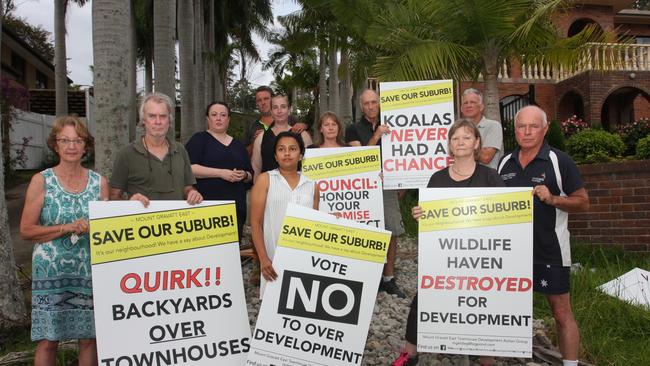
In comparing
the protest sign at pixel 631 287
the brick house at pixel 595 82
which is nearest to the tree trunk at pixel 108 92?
the protest sign at pixel 631 287

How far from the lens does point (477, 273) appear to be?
3.56 metres

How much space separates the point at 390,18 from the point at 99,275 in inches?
306

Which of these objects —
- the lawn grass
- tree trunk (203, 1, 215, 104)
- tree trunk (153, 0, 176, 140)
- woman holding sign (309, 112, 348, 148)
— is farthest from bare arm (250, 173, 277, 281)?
tree trunk (203, 1, 215, 104)

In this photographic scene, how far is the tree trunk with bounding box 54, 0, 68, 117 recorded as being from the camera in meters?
20.6

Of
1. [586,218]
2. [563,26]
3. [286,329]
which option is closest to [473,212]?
[286,329]

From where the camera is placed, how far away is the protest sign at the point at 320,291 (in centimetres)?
337

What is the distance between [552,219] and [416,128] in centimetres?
186

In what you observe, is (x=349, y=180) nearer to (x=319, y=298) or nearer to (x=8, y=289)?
(x=319, y=298)

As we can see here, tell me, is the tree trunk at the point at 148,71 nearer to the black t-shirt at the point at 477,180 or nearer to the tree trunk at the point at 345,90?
the tree trunk at the point at 345,90

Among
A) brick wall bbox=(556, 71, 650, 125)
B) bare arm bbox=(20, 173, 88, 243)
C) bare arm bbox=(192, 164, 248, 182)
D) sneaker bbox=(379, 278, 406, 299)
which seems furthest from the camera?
brick wall bbox=(556, 71, 650, 125)

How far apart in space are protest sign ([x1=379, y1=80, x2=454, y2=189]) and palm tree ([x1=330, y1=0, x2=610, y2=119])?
11.0ft

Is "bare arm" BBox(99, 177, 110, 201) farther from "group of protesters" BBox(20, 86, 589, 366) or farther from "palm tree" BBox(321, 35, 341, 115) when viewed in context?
"palm tree" BBox(321, 35, 341, 115)

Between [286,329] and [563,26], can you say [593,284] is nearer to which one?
[286,329]

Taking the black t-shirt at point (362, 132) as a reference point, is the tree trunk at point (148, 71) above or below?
above
